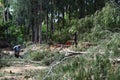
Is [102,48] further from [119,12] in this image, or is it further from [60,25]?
[60,25]

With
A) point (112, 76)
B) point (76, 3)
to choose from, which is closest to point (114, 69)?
point (112, 76)

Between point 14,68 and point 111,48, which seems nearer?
point 111,48

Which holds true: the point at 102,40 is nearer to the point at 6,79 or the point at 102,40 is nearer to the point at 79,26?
the point at 79,26

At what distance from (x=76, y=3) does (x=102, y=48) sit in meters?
30.6

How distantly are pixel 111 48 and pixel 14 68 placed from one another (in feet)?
39.5

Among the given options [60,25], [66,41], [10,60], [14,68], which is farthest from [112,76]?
[60,25]

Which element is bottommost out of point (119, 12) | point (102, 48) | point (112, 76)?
point (112, 76)

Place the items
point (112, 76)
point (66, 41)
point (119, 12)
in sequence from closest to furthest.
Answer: point (112, 76)
point (119, 12)
point (66, 41)

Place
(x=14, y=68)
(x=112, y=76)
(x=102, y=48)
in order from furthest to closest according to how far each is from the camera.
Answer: (x=14, y=68), (x=102, y=48), (x=112, y=76)

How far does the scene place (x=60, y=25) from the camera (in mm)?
40781

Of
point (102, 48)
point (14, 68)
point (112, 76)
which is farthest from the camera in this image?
point (14, 68)

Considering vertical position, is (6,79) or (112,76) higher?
(112,76)

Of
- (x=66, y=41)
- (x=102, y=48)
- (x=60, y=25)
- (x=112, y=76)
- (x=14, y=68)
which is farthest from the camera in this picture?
(x=60, y=25)

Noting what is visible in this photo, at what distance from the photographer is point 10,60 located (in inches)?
750
